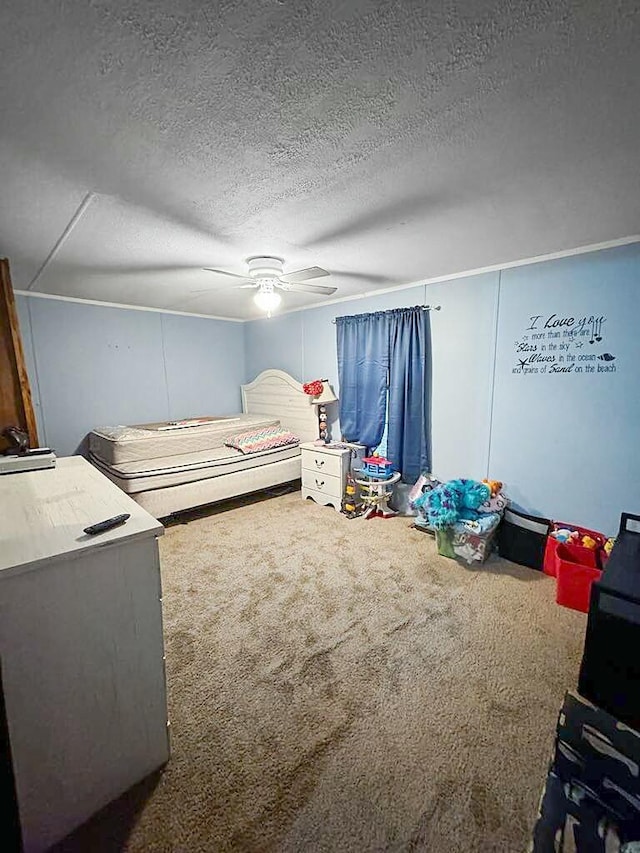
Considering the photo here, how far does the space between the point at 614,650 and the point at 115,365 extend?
183 inches

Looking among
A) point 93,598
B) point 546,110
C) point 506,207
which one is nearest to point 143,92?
point 546,110

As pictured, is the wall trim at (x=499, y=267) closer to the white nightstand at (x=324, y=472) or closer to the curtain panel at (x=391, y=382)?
the curtain panel at (x=391, y=382)

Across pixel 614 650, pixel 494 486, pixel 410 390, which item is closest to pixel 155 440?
pixel 410 390

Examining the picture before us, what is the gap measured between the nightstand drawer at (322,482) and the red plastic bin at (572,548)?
68.7 inches

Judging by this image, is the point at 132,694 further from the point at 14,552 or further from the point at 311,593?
the point at 311,593

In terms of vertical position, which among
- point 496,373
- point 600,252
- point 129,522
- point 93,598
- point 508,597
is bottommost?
point 508,597

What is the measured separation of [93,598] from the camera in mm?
1037

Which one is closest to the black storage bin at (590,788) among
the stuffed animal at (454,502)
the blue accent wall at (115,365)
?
the stuffed animal at (454,502)

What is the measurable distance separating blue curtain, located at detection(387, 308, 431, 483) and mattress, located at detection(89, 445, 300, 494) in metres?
1.36

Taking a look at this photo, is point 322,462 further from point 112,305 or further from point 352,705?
point 112,305

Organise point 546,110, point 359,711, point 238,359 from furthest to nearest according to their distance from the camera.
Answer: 1. point 238,359
2. point 359,711
3. point 546,110

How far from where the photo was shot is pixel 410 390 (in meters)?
3.31

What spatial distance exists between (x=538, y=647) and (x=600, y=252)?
2428 millimetres

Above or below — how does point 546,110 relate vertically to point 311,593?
above
